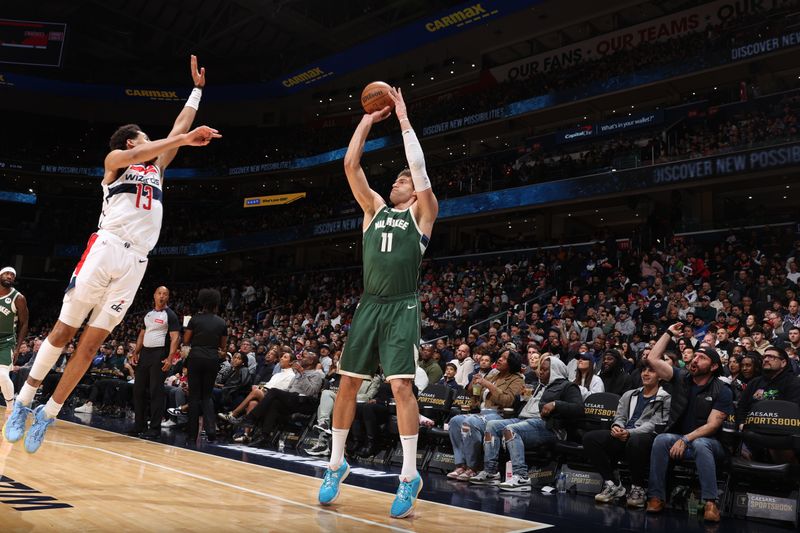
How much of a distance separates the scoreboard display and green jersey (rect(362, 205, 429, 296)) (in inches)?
980

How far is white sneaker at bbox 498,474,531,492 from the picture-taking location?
17.3 feet

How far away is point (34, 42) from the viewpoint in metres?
24.0

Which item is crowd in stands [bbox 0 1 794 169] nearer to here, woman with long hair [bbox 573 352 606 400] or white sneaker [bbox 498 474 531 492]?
woman with long hair [bbox 573 352 606 400]

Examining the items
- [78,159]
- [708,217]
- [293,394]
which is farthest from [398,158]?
[293,394]

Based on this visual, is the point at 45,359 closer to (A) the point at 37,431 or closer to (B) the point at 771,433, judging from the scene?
(A) the point at 37,431

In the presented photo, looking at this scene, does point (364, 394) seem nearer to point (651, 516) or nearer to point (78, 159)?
point (651, 516)

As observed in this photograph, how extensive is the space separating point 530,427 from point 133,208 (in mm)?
3839

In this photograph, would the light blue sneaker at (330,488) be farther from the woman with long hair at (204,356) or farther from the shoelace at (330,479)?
the woman with long hair at (204,356)

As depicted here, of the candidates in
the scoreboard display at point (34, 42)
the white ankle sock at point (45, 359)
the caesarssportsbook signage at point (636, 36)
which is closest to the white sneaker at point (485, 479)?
the white ankle sock at point (45, 359)

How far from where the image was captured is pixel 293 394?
784 cm

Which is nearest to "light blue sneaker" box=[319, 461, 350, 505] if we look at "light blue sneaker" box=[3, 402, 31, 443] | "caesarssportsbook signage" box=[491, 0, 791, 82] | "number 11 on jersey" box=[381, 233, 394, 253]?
"number 11 on jersey" box=[381, 233, 394, 253]

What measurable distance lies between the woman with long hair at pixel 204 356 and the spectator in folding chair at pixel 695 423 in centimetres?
463

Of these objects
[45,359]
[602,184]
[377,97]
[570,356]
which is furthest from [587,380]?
[602,184]

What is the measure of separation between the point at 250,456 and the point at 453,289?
39.8 feet
